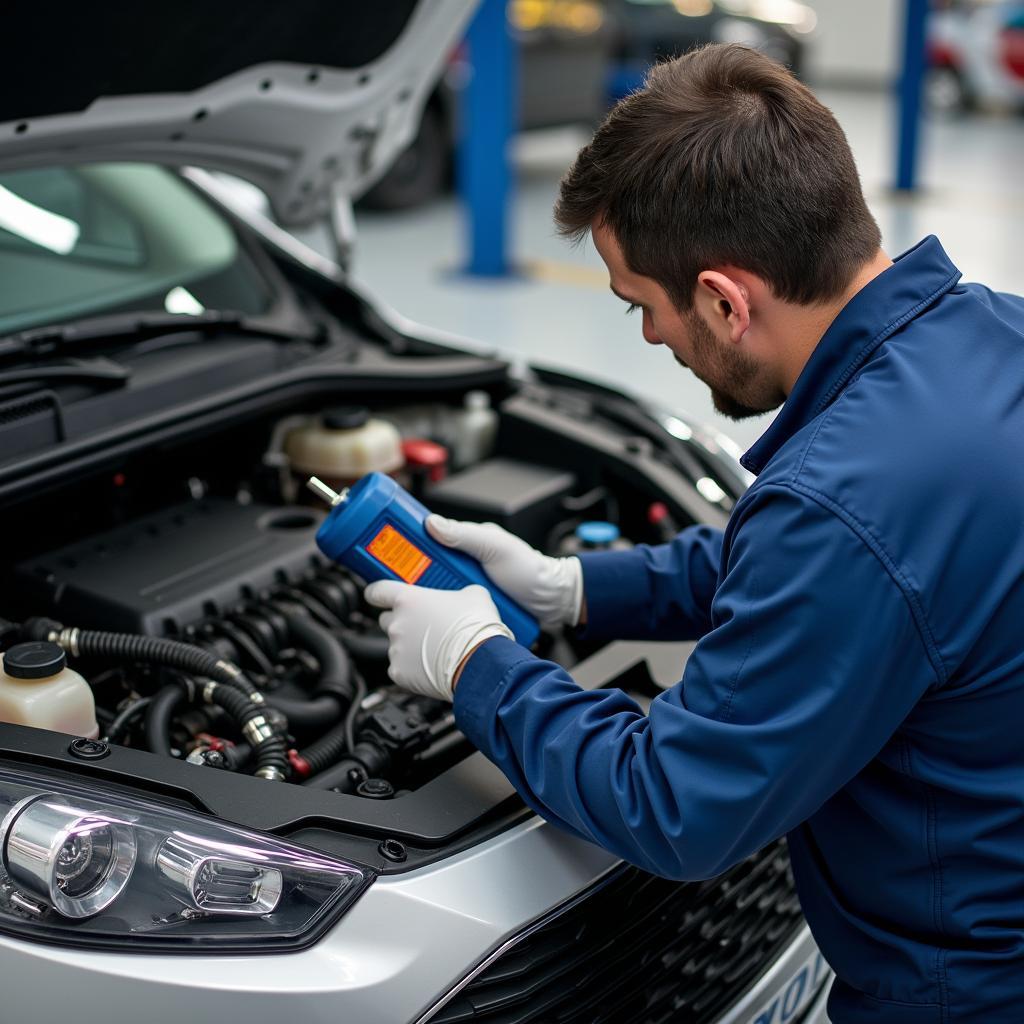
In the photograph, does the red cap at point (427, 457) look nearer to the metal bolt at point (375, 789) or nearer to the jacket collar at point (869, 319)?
the metal bolt at point (375, 789)

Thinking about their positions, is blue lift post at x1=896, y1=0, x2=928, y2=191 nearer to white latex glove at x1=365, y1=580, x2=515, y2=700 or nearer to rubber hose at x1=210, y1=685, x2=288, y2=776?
white latex glove at x1=365, y1=580, x2=515, y2=700

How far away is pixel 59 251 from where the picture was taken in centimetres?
224

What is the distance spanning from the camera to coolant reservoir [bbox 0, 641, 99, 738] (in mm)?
1455

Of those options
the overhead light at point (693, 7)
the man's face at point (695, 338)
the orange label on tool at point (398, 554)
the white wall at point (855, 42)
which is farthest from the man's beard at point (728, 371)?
the white wall at point (855, 42)

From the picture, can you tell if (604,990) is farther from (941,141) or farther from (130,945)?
(941,141)

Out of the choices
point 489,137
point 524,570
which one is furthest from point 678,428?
point 489,137

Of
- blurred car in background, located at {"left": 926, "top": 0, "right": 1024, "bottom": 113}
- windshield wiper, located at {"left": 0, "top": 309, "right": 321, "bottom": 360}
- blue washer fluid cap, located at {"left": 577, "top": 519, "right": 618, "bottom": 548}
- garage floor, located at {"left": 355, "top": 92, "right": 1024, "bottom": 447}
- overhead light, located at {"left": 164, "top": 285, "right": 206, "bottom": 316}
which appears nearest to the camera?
windshield wiper, located at {"left": 0, "top": 309, "right": 321, "bottom": 360}

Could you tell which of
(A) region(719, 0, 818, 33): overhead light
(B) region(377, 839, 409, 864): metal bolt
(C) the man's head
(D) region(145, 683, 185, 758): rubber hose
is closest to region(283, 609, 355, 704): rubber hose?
(D) region(145, 683, 185, 758): rubber hose

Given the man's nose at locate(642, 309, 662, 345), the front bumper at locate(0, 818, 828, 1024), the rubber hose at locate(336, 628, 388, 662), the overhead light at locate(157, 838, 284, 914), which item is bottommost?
the rubber hose at locate(336, 628, 388, 662)

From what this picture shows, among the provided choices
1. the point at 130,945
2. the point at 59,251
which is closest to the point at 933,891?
the point at 130,945

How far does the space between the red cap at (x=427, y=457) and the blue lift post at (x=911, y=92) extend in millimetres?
7135

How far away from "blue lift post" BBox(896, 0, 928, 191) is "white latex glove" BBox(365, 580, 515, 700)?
25.7ft

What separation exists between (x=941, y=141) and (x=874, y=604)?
1058 cm

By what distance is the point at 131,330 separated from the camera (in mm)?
2090
